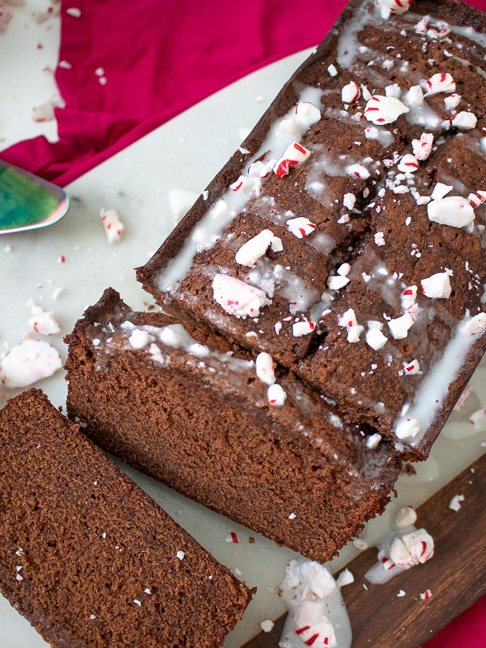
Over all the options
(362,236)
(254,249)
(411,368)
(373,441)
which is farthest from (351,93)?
(373,441)

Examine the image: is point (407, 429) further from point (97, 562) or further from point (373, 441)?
point (97, 562)

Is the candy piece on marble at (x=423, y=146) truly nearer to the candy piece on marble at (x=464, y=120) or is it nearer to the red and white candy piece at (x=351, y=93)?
the candy piece on marble at (x=464, y=120)

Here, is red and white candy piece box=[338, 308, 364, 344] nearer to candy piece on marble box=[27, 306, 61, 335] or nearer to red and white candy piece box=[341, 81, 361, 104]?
red and white candy piece box=[341, 81, 361, 104]

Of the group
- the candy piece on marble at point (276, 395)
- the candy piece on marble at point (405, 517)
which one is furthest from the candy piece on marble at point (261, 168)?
the candy piece on marble at point (405, 517)

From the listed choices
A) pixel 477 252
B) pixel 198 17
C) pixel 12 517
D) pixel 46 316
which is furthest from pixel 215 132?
pixel 12 517

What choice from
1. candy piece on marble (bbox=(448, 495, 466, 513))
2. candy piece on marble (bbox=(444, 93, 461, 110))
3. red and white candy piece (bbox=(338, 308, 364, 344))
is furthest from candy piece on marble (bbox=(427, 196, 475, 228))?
candy piece on marble (bbox=(448, 495, 466, 513))

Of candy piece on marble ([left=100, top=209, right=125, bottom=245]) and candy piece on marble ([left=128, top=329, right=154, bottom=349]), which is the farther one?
candy piece on marble ([left=100, top=209, right=125, bottom=245])

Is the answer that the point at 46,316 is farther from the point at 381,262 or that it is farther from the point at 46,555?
the point at 381,262
